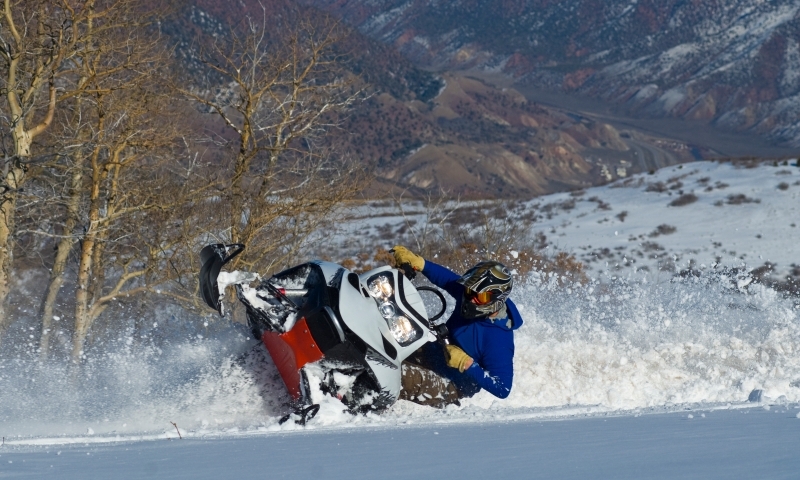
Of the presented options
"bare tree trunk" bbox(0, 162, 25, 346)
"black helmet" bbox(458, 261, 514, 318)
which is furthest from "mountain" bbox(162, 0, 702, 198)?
"black helmet" bbox(458, 261, 514, 318)

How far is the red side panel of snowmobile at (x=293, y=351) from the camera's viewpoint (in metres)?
5.93

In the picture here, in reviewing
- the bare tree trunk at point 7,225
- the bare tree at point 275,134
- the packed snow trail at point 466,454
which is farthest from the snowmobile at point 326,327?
the bare tree at point 275,134

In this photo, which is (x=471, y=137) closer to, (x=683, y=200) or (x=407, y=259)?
(x=683, y=200)

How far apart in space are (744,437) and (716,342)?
513cm

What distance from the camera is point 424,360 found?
6.91m

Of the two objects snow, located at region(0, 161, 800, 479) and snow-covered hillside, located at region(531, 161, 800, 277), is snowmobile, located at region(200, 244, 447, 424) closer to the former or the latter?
snow, located at region(0, 161, 800, 479)

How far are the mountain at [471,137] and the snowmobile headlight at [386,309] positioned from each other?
374 ft

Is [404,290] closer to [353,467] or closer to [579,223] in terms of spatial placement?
[353,467]

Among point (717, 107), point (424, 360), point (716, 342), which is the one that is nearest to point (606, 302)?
point (716, 342)

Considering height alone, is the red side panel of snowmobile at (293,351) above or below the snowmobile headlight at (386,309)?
below

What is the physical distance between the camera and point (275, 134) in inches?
571

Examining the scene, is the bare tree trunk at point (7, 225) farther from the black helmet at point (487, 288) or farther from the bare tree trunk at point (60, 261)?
the black helmet at point (487, 288)

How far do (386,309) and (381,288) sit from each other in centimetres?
17

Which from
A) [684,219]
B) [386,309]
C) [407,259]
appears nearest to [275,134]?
[407,259]
